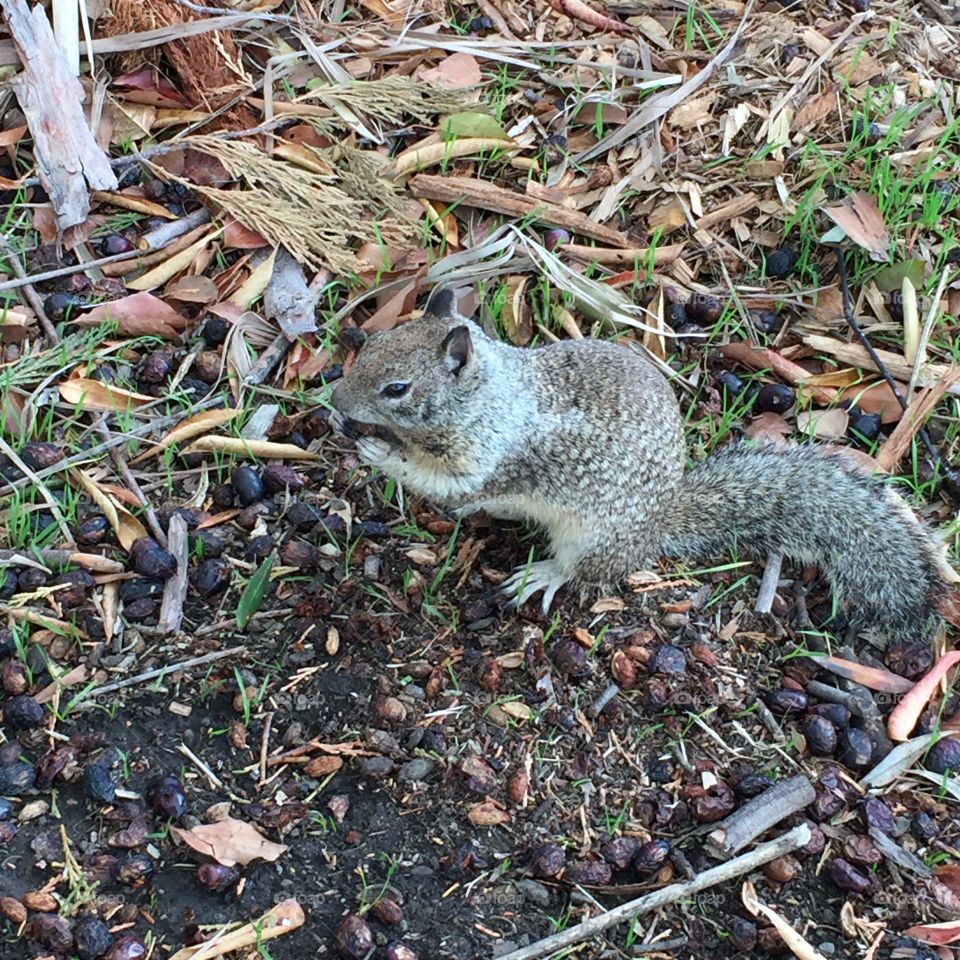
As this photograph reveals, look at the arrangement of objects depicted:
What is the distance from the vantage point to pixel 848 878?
119 inches

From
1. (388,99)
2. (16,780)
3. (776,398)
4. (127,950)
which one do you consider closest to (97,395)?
(16,780)

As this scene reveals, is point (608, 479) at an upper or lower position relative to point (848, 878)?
upper

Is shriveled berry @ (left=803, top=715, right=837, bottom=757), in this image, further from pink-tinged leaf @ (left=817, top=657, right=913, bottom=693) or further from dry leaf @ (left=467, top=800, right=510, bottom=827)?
dry leaf @ (left=467, top=800, right=510, bottom=827)

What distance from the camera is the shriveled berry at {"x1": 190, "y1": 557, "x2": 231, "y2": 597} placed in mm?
3521

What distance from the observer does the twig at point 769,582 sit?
3.63 meters

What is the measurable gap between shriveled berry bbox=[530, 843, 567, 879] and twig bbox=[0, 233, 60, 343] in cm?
239

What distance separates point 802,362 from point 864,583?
1.02m

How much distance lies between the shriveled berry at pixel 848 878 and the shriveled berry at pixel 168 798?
5.69ft

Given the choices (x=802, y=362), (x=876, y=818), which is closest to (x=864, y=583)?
(x=876, y=818)

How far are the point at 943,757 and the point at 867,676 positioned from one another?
32cm

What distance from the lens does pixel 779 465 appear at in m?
3.70

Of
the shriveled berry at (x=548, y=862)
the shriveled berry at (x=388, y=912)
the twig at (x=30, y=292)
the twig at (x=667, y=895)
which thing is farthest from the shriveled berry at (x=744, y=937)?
the twig at (x=30, y=292)

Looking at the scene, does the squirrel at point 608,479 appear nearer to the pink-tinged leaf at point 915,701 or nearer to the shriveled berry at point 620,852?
the pink-tinged leaf at point 915,701

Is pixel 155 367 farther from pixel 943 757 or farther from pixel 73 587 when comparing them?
pixel 943 757
